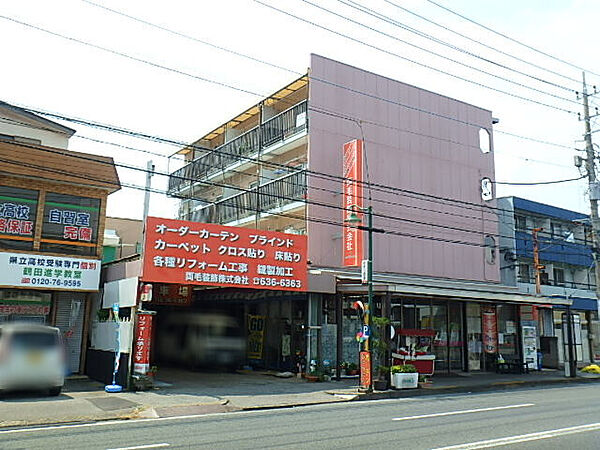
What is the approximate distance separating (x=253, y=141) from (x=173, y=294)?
29.6ft

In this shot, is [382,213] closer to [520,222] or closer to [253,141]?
[253,141]

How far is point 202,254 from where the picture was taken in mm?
17016

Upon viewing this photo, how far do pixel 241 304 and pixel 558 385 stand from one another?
40.7 ft

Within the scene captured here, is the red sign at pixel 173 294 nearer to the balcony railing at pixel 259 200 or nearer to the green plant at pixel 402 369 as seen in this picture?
the balcony railing at pixel 259 200

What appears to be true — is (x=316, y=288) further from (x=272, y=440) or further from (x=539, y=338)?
(x=539, y=338)

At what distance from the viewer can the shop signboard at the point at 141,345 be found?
1602 cm

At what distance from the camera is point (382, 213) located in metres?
24.1

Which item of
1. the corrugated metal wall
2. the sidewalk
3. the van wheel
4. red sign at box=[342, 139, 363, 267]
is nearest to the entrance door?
the sidewalk

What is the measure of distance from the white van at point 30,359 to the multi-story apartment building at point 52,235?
3.17 metres

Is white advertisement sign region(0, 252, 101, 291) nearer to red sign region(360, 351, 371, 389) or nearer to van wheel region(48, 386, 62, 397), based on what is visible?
van wheel region(48, 386, 62, 397)

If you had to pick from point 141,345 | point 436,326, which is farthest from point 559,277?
point 141,345

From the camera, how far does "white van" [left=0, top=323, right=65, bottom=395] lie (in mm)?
14297

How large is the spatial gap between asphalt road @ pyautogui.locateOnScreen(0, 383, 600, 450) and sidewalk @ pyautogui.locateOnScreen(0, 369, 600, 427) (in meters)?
1.01

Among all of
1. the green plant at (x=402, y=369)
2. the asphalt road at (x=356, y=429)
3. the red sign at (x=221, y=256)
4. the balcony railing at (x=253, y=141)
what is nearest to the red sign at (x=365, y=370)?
the green plant at (x=402, y=369)
